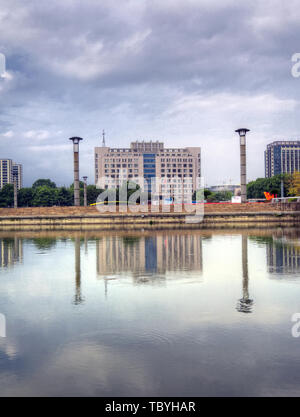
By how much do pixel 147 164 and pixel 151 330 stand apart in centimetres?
14959

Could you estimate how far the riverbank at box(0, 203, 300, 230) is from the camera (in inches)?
1459

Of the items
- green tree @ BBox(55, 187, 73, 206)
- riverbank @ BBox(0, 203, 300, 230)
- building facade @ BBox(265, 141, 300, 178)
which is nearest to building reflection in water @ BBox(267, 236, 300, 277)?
riverbank @ BBox(0, 203, 300, 230)

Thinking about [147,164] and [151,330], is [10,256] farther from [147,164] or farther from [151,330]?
[147,164]

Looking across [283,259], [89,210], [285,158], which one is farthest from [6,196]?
[285,158]

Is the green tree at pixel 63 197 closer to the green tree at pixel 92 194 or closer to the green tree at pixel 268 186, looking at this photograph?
the green tree at pixel 92 194

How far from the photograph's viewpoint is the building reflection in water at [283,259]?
11.8m

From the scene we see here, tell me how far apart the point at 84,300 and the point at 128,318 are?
73.1 inches

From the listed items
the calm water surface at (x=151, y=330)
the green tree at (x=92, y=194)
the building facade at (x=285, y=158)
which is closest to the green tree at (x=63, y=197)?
the green tree at (x=92, y=194)

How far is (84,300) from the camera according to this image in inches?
338

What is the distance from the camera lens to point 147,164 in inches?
6083
